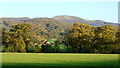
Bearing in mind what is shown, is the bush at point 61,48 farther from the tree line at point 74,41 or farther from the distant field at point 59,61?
the distant field at point 59,61

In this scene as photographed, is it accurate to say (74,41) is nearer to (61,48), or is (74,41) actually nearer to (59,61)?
(61,48)

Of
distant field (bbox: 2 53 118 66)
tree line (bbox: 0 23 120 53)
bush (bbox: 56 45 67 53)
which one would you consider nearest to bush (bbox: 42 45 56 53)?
tree line (bbox: 0 23 120 53)

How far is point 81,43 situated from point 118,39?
7626 mm

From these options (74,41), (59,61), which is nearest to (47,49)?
(74,41)

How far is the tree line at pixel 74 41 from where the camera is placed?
54375mm

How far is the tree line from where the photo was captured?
5438cm

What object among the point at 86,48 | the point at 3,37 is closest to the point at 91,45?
the point at 86,48

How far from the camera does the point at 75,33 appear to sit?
5775cm

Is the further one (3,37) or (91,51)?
(3,37)

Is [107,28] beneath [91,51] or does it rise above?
above

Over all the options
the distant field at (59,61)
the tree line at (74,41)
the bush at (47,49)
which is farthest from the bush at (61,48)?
the distant field at (59,61)

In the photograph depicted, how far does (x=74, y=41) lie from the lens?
5647 cm

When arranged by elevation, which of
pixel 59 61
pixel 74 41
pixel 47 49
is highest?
pixel 59 61

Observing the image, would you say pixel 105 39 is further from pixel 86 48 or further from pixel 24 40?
pixel 24 40
